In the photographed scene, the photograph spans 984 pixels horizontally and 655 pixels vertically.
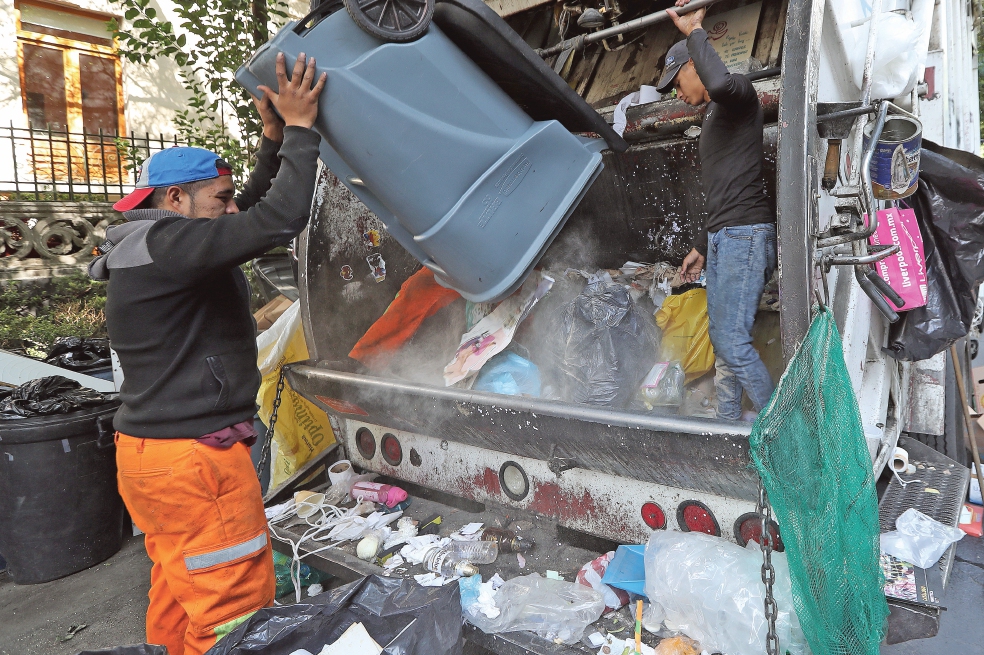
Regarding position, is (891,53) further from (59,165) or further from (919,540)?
(59,165)

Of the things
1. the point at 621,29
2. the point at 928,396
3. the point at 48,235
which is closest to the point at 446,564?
the point at 621,29

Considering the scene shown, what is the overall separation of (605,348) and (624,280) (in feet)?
1.84

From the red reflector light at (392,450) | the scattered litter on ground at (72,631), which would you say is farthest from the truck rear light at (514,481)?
the scattered litter on ground at (72,631)

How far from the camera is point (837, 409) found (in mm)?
1663

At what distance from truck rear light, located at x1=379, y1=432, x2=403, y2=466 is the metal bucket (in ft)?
6.61

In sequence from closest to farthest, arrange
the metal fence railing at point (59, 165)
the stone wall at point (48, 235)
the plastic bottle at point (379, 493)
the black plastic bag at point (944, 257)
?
the black plastic bag at point (944, 257) < the plastic bottle at point (379, 493) < the stone wall at point (48, 235) < the metal fence railing at point (59, 165)

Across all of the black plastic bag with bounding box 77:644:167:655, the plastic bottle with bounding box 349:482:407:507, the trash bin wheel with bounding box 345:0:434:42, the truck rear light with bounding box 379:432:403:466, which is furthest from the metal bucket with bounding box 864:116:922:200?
the black plastic bag with bounding box 77:644:167:655

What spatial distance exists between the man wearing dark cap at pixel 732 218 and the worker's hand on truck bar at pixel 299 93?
48.3 inches

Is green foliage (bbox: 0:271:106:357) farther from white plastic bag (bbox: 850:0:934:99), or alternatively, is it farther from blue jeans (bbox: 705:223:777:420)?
white plastic bag (bbox: 850:0:934:99)

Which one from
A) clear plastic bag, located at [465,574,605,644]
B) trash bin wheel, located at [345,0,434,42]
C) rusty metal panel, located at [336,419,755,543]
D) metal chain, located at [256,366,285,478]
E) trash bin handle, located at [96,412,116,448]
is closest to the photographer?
trash bin wheel, located at [345,0,434,42]

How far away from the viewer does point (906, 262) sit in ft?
8.27

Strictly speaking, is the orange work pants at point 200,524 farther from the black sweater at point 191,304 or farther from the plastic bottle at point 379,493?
the plastic bottle at point 379,493

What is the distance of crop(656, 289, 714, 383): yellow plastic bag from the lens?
2514 millimetres

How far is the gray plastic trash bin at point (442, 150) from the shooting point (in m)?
1.75
